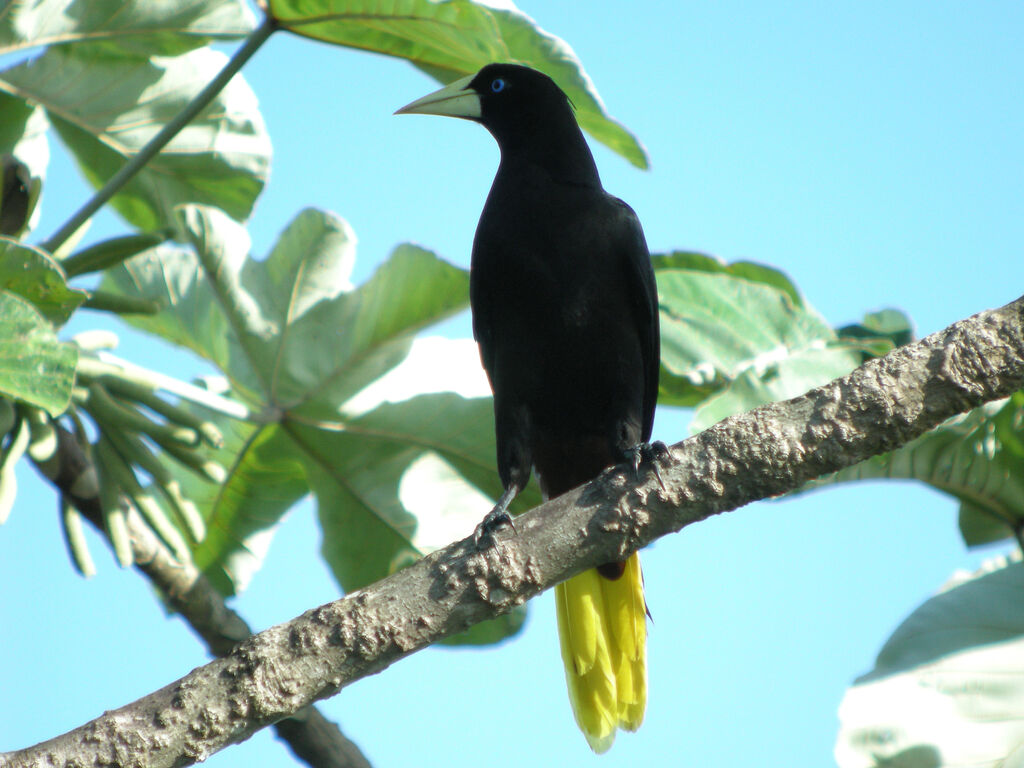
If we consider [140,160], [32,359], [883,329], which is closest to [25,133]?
[140,160]

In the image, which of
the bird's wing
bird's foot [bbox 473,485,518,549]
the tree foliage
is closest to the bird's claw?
bird's foot [bbox 473,485,518,549]

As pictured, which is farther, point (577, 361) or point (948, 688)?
point (577, 361)

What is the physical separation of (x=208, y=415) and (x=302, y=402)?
0.38 metres

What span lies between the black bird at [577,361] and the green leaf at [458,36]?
0.90 ft

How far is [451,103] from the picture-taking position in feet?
10.5

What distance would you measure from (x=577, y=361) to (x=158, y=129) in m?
1.50

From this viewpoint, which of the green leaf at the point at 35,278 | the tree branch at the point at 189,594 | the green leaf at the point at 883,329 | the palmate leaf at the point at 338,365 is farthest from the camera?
the palmate leaf at the point at 338,365

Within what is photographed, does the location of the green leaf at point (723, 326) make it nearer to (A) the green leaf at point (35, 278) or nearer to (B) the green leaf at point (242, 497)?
(B) the green leaf at point (242, 497)

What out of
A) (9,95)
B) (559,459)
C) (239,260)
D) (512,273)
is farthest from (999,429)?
(9,95)

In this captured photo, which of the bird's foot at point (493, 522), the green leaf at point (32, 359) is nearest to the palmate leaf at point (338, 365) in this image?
the bird's foot at point (493, 522)

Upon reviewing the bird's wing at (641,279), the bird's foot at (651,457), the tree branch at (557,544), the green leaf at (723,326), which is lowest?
the tree branch at (557,544)

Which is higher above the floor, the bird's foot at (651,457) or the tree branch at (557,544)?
the bird's foot at (651,457)

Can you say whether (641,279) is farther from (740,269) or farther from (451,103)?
(451,103)

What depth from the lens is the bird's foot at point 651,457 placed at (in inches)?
66.7
